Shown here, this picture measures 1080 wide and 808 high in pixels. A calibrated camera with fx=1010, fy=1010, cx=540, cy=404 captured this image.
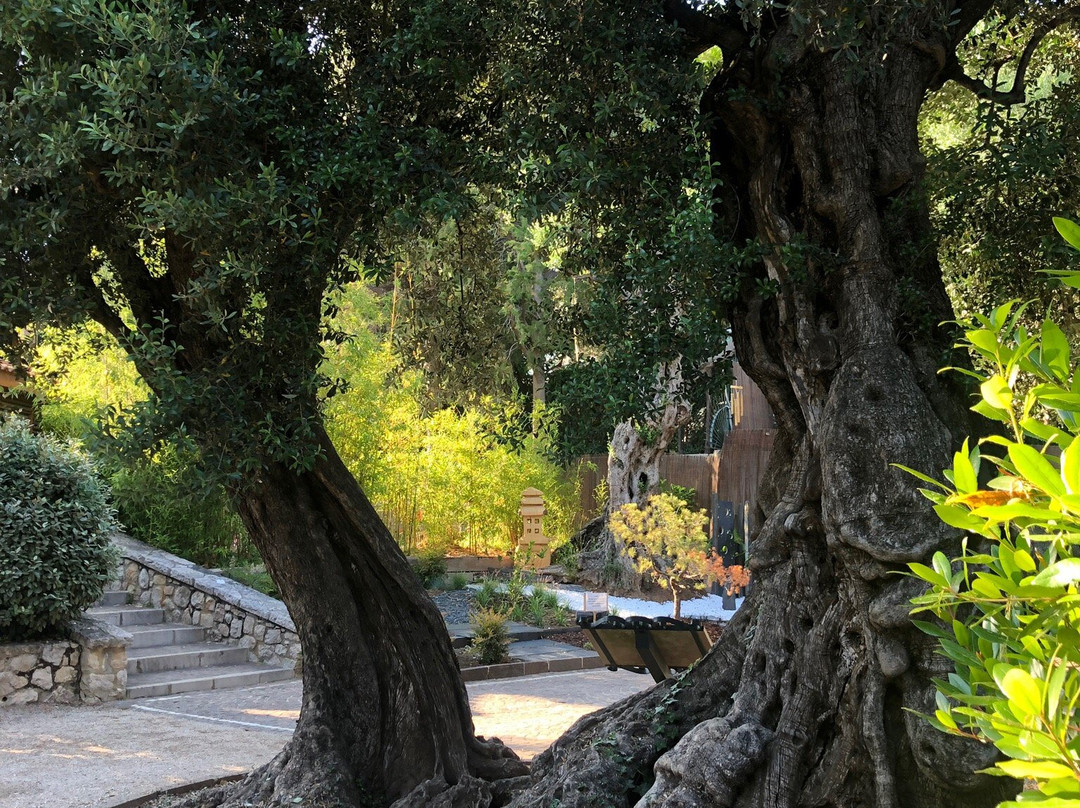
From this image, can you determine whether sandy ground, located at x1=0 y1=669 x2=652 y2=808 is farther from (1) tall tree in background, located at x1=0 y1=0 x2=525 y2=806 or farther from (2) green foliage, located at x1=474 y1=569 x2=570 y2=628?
(2) green foliage, located at x1=474 y1=569 x2=570 y2=628

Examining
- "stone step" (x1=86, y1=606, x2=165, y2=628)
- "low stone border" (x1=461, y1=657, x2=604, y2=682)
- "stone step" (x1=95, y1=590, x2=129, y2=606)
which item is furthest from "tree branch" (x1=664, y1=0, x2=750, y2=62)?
"stone step" (x1=95, y1=590, x2=129, y2=606)

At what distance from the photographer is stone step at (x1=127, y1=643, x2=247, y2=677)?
11.8 meters

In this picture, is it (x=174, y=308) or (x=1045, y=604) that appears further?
(x=174, y=308)

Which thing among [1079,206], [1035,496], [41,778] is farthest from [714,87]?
[41,778]

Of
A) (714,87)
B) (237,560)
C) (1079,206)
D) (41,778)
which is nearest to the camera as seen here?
(714,87)

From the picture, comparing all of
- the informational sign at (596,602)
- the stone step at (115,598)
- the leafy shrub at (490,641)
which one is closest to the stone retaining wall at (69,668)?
the stone step at (115,598)

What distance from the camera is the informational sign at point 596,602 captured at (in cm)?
1648

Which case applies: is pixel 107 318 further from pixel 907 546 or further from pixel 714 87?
pixel 907 546

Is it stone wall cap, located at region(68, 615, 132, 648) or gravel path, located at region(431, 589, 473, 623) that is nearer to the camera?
stone wall cap, located at region(68, 615, 132, 648)

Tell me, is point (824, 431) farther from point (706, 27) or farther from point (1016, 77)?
point (1016, 77)

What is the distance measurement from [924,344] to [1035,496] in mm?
4167

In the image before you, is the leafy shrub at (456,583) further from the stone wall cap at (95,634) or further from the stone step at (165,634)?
the stone wall cap at (95,634)

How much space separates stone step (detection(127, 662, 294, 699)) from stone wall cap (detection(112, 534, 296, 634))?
587 mm

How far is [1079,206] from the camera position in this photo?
254 inches
